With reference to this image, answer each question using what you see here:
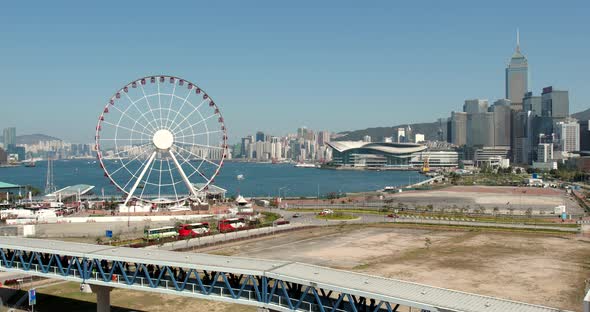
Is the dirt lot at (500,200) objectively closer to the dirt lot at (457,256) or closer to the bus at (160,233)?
→ the dirt lot at (457,256)

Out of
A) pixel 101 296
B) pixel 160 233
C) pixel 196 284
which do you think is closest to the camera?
pixel 196 284

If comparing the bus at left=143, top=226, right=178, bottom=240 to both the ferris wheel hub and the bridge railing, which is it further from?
the bridge railing

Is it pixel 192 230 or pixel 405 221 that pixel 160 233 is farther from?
pixel 405 221

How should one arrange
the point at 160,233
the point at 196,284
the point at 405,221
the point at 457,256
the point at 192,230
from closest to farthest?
1. the point at 196,284
2. the point at 457,256
3. the point at 160,233
4. the point at 192,230
5. the point at 405,221

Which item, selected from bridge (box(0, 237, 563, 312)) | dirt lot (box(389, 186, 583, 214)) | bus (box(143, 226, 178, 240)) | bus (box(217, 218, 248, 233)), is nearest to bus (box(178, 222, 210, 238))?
bus (box(143, 226, 178, 240))

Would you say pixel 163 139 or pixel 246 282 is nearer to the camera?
pixel 246 282

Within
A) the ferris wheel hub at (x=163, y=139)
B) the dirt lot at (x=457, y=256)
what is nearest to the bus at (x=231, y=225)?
the dirt lot at (x=457, y=256)

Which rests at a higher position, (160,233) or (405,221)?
(160,233)

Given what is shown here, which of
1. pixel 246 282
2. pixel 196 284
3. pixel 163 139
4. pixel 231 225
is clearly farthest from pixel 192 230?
pixel 246 282

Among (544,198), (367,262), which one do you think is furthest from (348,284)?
(544,198)
